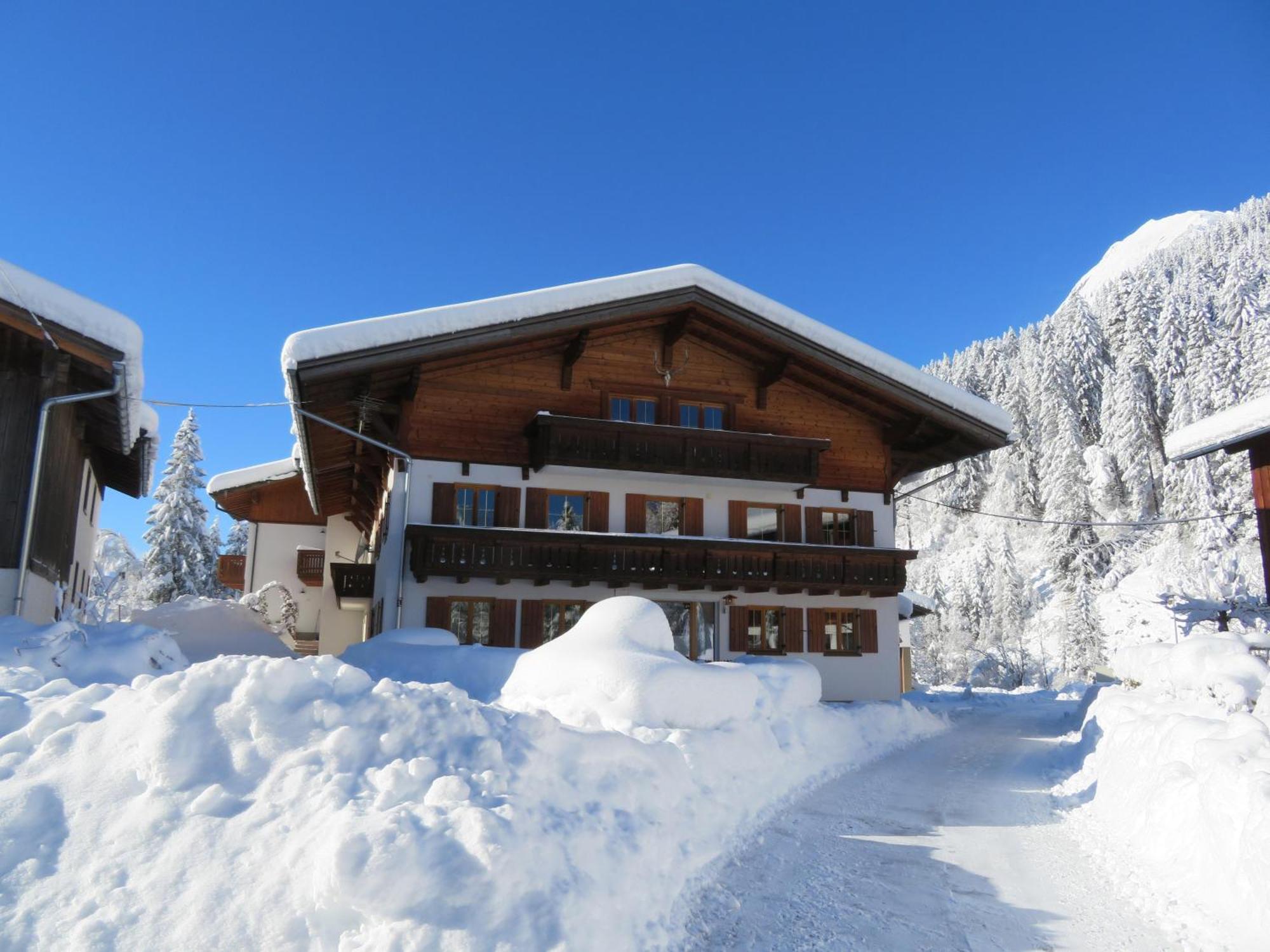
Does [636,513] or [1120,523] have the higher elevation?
[1120,523]

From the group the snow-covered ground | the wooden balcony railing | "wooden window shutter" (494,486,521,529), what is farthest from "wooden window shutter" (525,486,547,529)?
the wooden balcony railing

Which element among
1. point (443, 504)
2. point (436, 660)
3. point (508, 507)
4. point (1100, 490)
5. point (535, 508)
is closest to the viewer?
point (436, 660)

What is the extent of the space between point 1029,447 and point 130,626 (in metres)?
68.0

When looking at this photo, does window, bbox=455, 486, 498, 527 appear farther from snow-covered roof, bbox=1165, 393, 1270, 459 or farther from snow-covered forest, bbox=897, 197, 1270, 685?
snow-covered forest, bbox=897, 197, 1270, 685

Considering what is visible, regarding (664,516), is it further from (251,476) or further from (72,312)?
(251,476)

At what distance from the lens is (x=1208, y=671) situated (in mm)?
11969

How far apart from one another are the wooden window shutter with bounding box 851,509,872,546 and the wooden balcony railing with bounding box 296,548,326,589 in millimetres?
19279

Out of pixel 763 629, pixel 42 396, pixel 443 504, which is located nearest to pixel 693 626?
pixel 763 629

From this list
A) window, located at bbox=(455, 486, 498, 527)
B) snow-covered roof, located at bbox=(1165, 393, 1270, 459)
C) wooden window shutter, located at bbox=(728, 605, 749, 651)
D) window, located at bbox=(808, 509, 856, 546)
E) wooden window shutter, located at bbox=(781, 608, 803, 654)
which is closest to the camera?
snow-covered roof, located at bbox=(1165, 393, 1270, 459)

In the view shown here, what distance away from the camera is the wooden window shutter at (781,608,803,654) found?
22031 millimetres

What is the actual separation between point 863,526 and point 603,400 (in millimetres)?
7687

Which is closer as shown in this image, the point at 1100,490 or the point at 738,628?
the point at 738,628

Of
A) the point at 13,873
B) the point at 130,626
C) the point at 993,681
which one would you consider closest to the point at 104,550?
the point at 130,626

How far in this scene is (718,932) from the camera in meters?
5.79
